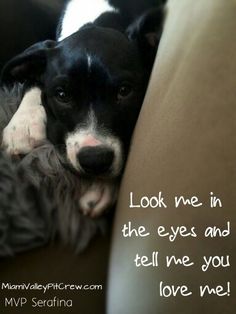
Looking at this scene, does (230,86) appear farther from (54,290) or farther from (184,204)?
(54,290)

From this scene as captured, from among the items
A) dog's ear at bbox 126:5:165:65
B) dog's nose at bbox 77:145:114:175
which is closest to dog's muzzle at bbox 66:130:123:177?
dog's nose at bbox 77:145:114:175

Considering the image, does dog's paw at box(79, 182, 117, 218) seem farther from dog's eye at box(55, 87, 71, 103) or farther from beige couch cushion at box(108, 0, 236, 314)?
dog's eye at box(55, 87, 71, 103)

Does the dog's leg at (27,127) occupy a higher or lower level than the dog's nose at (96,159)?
higher

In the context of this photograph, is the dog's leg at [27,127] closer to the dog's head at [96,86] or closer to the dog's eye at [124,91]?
the dog's head at [96,86]

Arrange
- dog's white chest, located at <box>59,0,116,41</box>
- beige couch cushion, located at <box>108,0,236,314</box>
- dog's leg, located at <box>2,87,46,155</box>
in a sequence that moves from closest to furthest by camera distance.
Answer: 1. beige couch cushion, located at <box>108,0,236,314</box>
2. dog's leg, located at <box>2,87,46,155</box>
3. dog's white chest, located at <box>59,0,116,41</box>

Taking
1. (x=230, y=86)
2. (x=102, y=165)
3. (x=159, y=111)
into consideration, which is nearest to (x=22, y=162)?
(x=102, y=165)

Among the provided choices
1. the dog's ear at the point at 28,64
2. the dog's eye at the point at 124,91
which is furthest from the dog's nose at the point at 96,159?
the dog's ear at the point at 28,64
